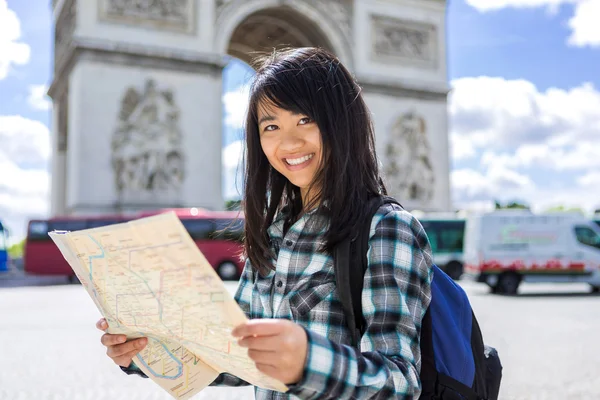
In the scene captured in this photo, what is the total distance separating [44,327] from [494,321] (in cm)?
508

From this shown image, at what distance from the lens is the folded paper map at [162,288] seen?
878mm

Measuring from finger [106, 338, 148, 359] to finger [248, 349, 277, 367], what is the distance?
0.43 metres

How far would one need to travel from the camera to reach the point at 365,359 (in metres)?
A: 0.94

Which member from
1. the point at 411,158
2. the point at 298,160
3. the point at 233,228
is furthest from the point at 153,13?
the point at 298,160

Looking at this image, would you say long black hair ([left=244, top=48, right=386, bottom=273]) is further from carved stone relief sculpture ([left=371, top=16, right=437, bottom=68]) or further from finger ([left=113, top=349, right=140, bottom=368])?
carved stone relief sculpture ([left=371, top=16, right=437, bottom=68])

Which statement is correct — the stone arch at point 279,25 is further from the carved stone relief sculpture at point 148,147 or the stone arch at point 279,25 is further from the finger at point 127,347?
the finger at point 127,347

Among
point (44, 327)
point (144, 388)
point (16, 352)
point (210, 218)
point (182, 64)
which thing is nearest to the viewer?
point (144, 388)

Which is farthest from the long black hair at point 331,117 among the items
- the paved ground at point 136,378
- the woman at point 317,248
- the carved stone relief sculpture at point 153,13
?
the carved stone relief sculpture at point 153,13

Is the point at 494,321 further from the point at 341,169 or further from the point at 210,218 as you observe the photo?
the point at 210,218

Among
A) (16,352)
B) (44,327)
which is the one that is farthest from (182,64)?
(16,352)

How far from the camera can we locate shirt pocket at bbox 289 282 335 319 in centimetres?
111

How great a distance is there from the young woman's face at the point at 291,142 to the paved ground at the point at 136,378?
9.63ft

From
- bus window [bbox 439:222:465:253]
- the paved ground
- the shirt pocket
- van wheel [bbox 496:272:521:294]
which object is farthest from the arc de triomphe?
the shirt pocket

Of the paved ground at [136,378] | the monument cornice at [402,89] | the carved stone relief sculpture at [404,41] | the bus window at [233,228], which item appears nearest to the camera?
the bus window at [233,228]
